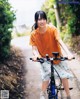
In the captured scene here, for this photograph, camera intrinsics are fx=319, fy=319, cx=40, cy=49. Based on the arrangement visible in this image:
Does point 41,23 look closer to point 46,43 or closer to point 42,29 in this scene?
point 42,29

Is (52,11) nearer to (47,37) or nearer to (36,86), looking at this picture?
(36,86)

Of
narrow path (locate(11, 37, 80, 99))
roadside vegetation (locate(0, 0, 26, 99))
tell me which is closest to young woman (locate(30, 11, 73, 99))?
narrow path (locate(11, 37, 80, 99))

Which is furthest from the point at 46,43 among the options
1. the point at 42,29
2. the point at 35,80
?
the point at 35,80

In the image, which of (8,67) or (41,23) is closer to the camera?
(41,23)

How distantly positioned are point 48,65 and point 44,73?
0.66 feet

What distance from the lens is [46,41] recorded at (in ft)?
19.2

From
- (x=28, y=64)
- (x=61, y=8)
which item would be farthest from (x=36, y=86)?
(x=61, y=8)

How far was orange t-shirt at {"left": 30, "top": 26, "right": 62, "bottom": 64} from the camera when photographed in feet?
19.1

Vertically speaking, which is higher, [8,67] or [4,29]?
[4,29]

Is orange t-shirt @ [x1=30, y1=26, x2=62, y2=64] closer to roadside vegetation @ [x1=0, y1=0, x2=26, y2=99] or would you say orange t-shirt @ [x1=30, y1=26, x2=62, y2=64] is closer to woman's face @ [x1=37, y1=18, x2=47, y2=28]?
woman's face @ [x1=37, y1=18, x2=47, y2=28]

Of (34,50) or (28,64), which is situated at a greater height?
(34,50)

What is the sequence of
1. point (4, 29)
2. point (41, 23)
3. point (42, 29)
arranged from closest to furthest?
1. point (41, 23)
2. point (42, 29)
3. point (4, 29)

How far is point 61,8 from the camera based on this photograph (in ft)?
75.0

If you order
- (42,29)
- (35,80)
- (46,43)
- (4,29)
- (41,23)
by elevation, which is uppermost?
(41,23)
